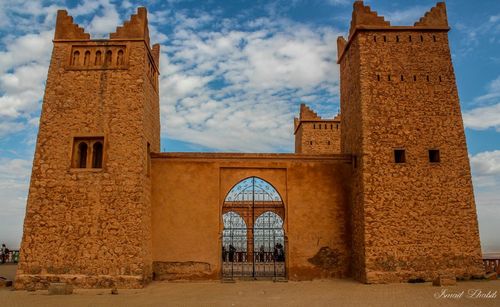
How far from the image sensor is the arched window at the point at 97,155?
1427 centimetres

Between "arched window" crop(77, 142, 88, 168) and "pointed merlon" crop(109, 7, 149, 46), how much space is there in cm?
411

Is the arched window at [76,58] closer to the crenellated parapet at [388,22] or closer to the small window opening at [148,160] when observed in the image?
the small window opening at [148,160]

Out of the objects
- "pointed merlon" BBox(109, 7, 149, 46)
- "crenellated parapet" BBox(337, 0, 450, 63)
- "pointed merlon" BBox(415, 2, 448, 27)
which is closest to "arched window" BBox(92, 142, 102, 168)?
"pointed merlon" BBox(109, 7, 149, 46)

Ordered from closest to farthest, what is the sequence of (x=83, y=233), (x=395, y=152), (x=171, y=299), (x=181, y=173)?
(x=171, y=299) < (x=83, y=233) < (x=395, y=152) < (x=181, y=173)

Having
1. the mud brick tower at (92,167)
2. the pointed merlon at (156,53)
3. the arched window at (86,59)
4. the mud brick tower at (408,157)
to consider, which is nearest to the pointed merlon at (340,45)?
the mud brick tower at (408,157)

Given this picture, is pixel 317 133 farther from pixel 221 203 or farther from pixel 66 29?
pixel 66 29

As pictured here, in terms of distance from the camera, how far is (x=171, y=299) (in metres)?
11.2

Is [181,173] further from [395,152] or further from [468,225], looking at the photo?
[468,225]

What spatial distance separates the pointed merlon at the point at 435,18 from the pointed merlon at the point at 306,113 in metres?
15.0

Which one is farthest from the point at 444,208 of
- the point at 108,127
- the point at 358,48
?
the point at 108,127

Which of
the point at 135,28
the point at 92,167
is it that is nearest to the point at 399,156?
the point at 135,28

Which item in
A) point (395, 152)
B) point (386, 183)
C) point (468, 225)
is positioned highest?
point (395, 152)

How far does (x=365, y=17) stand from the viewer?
50.2ft

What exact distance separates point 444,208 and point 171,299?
9479mm
